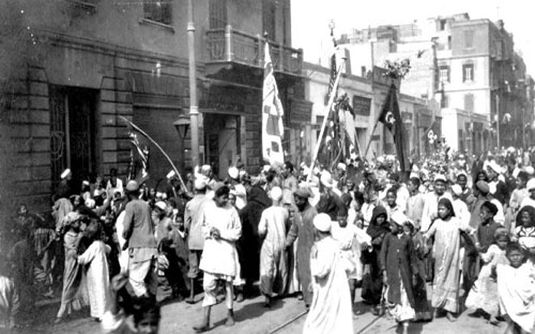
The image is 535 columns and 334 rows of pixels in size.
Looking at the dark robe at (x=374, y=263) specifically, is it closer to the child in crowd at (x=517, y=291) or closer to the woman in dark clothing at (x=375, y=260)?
the woman in dark clothing at (x=375, y=260)

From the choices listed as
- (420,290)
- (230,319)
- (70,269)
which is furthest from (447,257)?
(70,269)

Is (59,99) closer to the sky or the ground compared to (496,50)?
closer to the ground

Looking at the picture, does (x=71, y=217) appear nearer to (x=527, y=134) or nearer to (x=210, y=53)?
(x=210, y=53)

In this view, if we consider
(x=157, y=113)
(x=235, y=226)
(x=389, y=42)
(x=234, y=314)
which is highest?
(x=389, y=42)

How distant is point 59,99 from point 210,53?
6462mm

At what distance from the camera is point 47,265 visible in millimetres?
10367

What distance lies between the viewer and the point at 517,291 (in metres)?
7.10

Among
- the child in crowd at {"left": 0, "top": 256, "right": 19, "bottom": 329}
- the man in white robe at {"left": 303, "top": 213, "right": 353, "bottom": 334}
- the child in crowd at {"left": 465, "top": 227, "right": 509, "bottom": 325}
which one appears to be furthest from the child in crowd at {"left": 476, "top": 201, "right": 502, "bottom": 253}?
the child in crowd at {"left": 0, "top": 256, "right": 19, "bottom": 329}

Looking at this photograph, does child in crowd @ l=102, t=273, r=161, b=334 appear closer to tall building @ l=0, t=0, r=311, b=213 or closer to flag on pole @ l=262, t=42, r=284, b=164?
tall building @ l=0, t=0, r=311, b=213

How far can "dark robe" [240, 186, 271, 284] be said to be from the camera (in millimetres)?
10547

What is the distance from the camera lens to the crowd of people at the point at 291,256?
7.20 metres

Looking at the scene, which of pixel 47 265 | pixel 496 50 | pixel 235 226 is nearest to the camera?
pixel 235 226

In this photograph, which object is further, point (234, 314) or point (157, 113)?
point (157, 113)

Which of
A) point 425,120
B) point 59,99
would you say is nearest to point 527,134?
point 425,120
